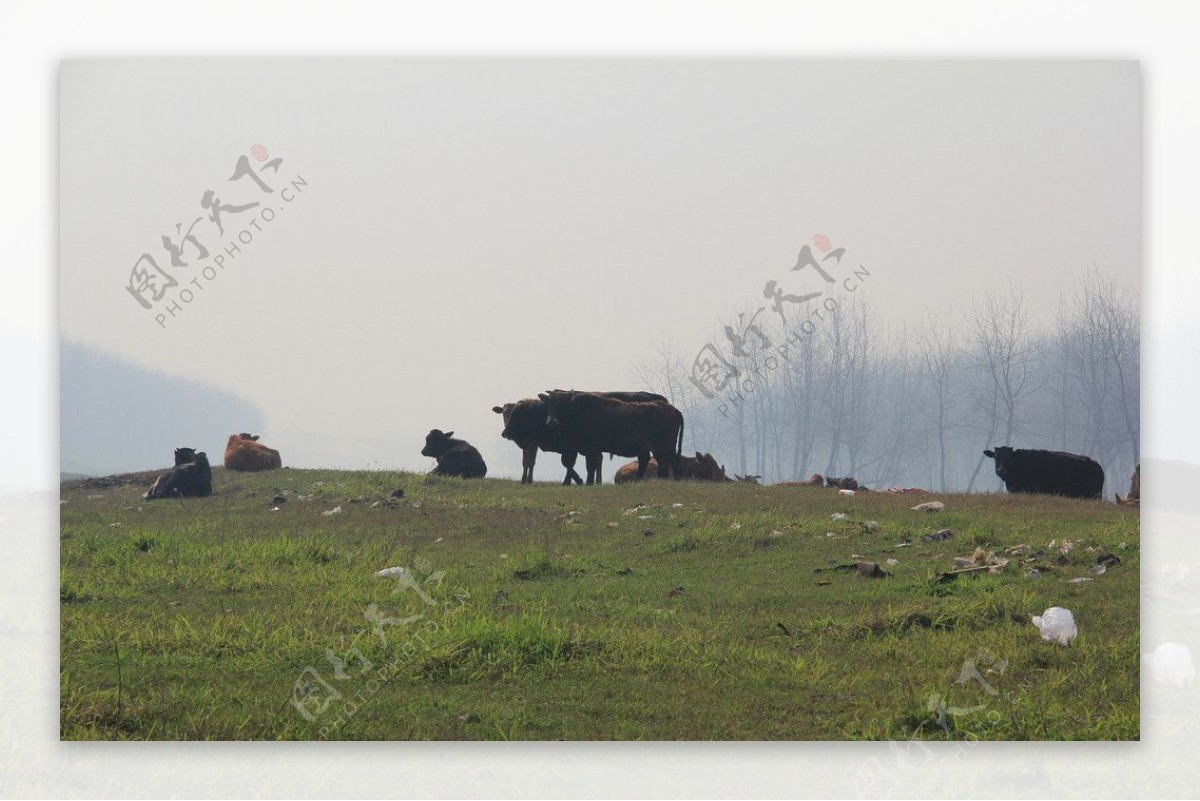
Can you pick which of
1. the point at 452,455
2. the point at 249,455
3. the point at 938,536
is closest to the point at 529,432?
the point at 452,455

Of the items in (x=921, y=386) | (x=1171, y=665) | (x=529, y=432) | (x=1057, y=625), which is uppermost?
(x=921, y=386)

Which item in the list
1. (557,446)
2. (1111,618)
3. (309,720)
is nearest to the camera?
(309,720)

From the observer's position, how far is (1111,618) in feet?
21.6

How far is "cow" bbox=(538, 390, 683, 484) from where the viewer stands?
23.9 feet

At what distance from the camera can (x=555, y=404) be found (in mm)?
7301

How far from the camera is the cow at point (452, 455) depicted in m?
7.18

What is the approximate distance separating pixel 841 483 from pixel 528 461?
2.03m

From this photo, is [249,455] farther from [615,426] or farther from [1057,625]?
[1057,625]

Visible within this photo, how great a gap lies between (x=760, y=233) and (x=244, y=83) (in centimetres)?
318

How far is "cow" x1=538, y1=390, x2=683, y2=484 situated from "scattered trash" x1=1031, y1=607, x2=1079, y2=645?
245 cm

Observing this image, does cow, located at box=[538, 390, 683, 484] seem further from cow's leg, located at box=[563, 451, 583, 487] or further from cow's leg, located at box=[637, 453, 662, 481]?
cow's leg, located at box=[563, 451, 583, 487]

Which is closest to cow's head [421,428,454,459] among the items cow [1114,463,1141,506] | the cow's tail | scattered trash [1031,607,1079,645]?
the cow's tail

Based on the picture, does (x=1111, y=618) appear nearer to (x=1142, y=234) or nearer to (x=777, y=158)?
(x=1142, y=234)

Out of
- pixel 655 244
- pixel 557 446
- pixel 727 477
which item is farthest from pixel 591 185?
pixel 727 477
